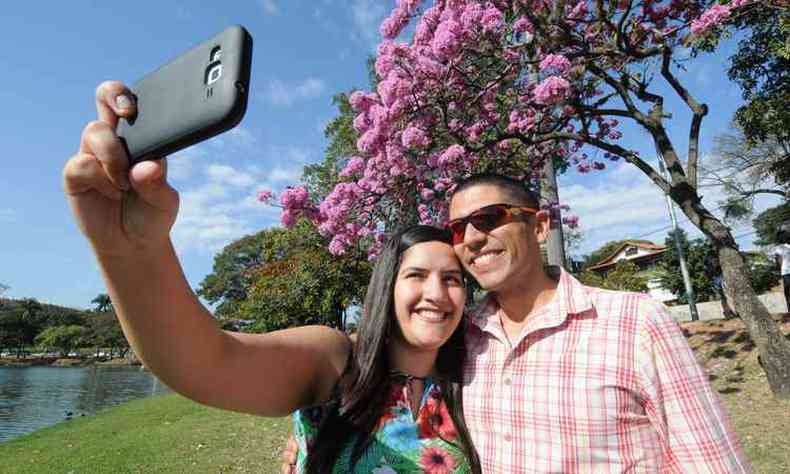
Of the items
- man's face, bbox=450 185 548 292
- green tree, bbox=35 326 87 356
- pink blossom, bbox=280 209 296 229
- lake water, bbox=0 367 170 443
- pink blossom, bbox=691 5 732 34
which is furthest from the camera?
green tree, bbox=35 326 87 356

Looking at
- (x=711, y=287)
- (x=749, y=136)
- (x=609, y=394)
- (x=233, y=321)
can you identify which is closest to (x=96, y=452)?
(x=609, y=394)

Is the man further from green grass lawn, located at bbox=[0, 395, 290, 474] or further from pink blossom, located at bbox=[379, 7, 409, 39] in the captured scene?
green grass lawn, located at bbox=[0, 395, 290, 474]

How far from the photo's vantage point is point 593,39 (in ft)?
24.7

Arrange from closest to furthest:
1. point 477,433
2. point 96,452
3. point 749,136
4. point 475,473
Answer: point 475,473 < point 477,433 < point 96,452 < point 749,136

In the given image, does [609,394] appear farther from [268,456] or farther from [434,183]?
[268,456]

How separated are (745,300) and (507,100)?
5173 millimetres

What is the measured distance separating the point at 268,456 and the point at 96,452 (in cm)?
416

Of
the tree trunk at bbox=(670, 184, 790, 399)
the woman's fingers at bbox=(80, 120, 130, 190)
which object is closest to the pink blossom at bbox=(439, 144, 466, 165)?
the tree trunk at bbox=(670, 184, 790, 399)

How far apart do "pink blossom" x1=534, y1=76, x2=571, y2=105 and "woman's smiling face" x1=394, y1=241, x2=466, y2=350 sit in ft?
16.0

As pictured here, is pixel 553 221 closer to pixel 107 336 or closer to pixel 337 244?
pixel 337 244

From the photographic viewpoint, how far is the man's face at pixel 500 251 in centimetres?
234

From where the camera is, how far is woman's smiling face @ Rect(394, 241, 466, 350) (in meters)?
2.16

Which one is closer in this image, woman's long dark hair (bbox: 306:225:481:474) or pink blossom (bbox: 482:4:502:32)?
woman's long dark hair (bbox: 306:225:481:474)

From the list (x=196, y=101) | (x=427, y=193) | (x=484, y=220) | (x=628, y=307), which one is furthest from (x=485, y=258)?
(x=427, y=193)
